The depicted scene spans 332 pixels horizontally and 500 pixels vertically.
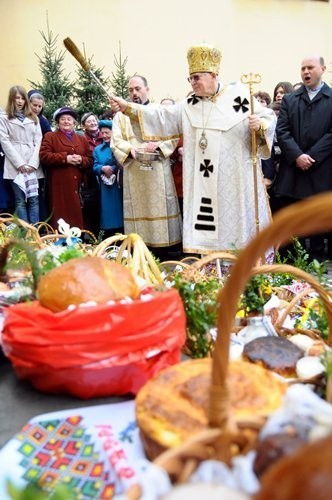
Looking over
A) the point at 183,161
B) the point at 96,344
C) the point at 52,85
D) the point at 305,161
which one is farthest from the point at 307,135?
the point at 52,85

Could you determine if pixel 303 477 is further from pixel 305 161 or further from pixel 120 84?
pixel 120 84

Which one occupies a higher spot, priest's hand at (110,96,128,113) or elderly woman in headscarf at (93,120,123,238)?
priest's hand at (110,96,128,113)

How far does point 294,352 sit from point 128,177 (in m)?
4.24

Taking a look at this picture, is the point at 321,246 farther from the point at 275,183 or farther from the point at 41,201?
the point at 41,201

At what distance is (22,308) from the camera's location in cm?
140

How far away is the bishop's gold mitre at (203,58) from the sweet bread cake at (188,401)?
3584mm

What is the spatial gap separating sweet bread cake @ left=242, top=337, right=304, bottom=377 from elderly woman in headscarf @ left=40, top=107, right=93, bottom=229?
15.4 feet

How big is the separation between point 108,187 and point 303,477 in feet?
18.4

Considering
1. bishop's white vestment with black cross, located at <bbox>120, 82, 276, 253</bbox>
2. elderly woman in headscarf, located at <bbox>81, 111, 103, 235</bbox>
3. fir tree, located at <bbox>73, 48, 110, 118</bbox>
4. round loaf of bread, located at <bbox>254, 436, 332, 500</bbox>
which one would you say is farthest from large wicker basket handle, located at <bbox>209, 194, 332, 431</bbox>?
fir tree, located at <bbox>73, 48, 110, 118</bbox>

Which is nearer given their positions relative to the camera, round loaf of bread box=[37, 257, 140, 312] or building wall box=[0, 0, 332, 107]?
round loaf of bread box=[37, 257, 140, 312]

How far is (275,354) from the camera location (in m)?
1.55

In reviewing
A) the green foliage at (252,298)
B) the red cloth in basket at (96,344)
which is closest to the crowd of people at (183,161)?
the green foliage at (252,298)

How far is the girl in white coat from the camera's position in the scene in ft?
19.4

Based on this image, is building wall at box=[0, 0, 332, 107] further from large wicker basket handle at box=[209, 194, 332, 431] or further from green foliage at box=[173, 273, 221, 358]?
large wicker basket handle at box=[209, 194, 332, 431]
